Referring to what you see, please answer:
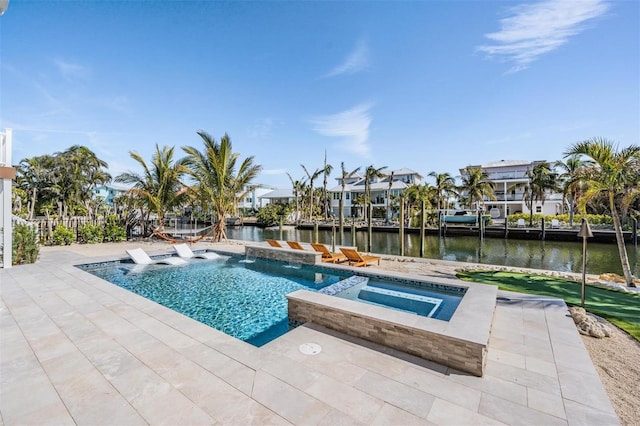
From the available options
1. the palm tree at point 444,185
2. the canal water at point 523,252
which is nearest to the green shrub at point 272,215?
the canal water at point 523,252

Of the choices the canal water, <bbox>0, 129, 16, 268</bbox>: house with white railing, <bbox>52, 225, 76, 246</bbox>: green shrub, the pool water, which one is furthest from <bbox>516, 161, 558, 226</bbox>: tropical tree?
<bbox>52, 225, 76, 246</bbox>: green shrub

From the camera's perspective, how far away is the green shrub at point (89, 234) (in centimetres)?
1440

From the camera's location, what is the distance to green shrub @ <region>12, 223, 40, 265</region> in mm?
8703

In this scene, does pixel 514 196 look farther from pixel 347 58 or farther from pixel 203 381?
pixel 203 381

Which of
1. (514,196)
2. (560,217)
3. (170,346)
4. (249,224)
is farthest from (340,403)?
(514,196)

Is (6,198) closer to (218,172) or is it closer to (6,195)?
(6,195)

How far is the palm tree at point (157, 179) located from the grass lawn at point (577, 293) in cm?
1516

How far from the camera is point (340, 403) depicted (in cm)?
265

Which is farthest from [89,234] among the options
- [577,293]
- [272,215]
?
[272,215]

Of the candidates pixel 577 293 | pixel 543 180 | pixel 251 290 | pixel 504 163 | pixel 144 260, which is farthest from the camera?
pixel 504 163

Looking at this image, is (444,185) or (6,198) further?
(444,185)

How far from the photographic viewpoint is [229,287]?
806cm

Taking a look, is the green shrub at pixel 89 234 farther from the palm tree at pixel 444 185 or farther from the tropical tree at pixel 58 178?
the palm tree at pixel 444 185

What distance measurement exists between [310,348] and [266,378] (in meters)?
0.86
